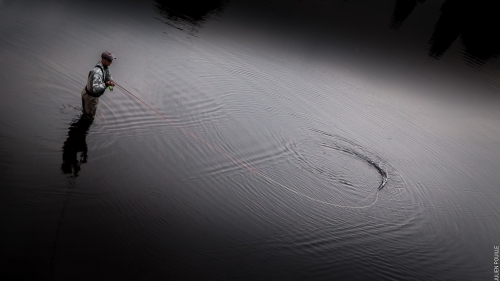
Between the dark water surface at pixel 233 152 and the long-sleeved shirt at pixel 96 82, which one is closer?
the dark water surface at pixel 233 152

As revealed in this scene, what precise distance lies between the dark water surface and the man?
22 centimetres

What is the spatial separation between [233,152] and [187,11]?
12.2ft

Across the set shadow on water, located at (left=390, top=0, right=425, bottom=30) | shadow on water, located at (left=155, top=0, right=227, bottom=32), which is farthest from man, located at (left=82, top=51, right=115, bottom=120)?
shadow on water, located at (left=390, top=0, right=425, bottom=30)

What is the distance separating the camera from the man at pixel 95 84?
385cm

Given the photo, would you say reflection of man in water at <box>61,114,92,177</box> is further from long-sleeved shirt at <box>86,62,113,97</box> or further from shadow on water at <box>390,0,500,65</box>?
shadow on water at <box>390,0,500,65</box>

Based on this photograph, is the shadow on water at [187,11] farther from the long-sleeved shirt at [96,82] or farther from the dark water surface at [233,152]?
the long-sleeved shirt at [96,82]

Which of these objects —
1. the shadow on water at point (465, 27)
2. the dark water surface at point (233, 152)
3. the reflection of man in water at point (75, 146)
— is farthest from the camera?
the shadow on water at point (465, 27)

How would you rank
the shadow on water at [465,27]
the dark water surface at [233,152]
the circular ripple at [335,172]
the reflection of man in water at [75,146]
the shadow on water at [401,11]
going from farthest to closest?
the shadow on water at [401,11] → the shadow on water at [465,27] → the circular ripple at [335,172] → the reflection of man in water at [75,146] → the dark water surface at [233,152]

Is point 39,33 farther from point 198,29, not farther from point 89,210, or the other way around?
point 89,210

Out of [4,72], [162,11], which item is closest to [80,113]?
[4,72]

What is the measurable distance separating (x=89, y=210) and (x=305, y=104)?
3.45m

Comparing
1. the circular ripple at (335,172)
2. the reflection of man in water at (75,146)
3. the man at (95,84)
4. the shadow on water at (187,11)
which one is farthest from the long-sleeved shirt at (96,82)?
the shadow on water at (187,11)

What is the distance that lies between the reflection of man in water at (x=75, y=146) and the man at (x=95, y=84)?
0.39 ft

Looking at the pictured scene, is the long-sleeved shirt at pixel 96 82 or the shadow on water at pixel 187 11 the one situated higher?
the shadow on water at pixel 187 11
